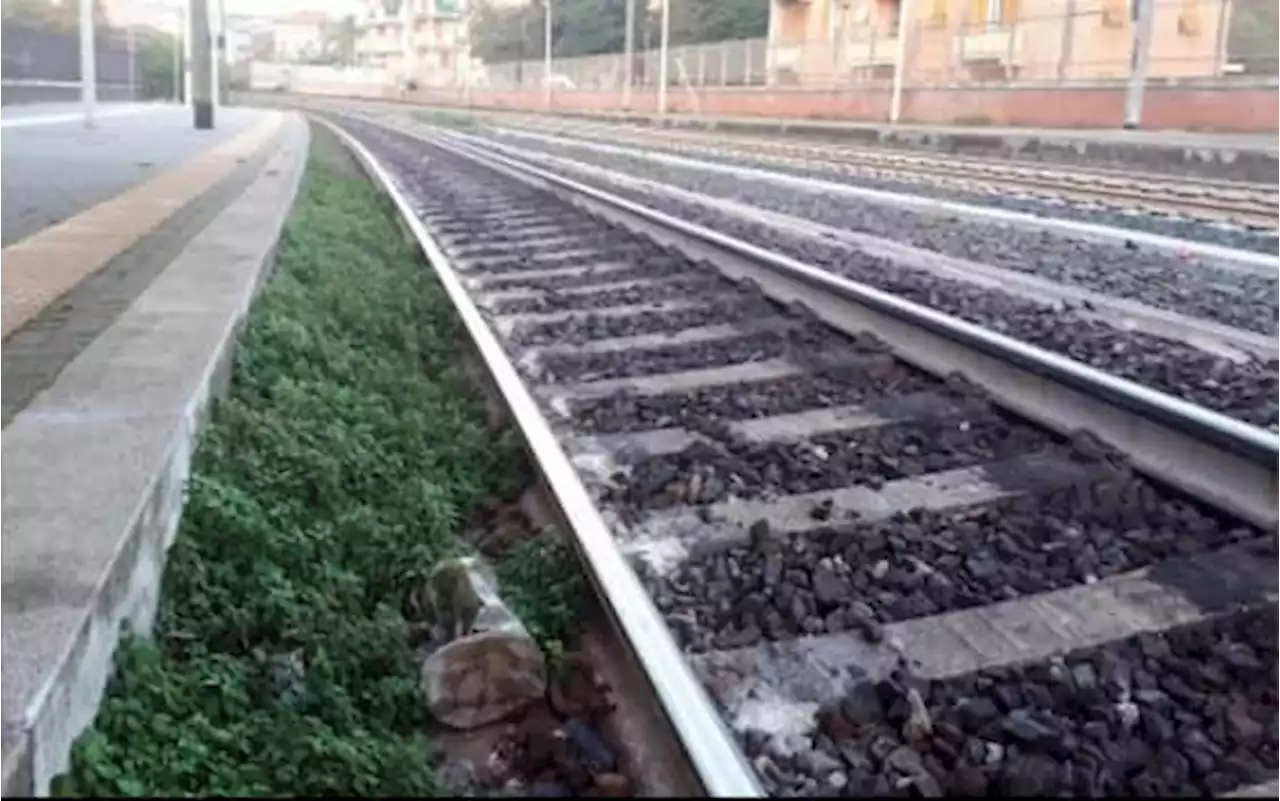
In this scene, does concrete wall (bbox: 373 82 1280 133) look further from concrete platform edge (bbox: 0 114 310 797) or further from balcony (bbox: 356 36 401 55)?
balcony (bbox: 356 36 401 55)

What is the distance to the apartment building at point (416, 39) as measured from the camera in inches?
4464

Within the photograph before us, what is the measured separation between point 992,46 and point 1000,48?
472mm

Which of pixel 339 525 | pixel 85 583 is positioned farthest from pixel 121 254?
pixel 85 583

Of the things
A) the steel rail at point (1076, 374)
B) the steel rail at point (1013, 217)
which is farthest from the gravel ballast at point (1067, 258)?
the steel rail at point (1076, 374)

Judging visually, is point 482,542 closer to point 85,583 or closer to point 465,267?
point 85,583


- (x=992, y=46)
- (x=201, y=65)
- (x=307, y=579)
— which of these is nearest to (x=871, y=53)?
(x=992, y=46)

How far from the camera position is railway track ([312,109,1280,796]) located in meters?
2.92

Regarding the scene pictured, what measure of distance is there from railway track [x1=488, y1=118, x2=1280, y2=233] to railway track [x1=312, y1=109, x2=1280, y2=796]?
24.9 ft

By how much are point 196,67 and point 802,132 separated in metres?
15.1

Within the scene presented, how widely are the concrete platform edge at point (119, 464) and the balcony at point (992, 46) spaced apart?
1145 inches

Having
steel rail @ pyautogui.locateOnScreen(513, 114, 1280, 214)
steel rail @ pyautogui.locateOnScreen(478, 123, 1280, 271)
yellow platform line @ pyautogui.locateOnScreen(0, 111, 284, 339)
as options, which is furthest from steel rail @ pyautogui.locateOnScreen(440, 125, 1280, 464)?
steel rail @ pyautogui.locateOnScreen(513, 114, 1280, 214)

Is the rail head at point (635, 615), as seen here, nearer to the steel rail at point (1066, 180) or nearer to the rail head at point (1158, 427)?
the rail head at point (1158, 427)

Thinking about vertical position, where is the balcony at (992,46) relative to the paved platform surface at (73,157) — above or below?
above

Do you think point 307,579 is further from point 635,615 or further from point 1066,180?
point 1066,180
